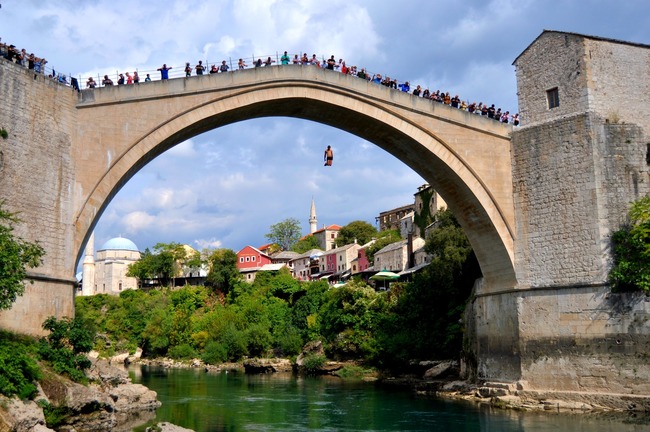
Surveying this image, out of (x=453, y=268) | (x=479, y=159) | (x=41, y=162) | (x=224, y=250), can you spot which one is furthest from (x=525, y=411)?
(x=224, y=250)

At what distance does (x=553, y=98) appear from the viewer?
56.4 feet

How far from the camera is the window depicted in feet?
56.1

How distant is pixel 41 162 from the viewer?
13828 mm

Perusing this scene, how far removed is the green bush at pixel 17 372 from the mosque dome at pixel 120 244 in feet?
185

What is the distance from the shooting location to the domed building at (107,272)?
61750 millimetres

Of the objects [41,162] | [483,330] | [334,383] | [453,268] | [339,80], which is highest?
[339,80]

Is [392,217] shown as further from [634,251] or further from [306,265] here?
[634,251]

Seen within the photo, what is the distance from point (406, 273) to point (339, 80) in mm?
19703

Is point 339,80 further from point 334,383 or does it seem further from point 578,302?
point 334,383

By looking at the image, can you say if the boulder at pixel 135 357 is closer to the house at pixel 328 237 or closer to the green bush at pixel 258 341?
the green bush at pixel 258 341

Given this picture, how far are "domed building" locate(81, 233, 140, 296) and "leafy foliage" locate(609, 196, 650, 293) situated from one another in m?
51.0

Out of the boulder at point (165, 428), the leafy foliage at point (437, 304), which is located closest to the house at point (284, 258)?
the leafy foliage at point (437, 304)

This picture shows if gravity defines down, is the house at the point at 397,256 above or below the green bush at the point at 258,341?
above

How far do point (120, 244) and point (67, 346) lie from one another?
55368 millimetres
